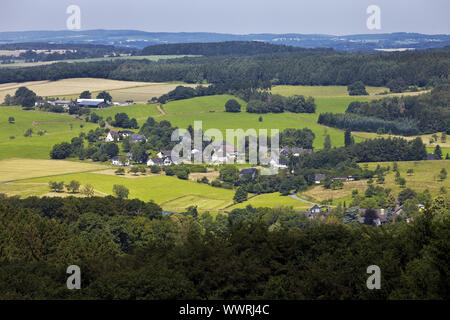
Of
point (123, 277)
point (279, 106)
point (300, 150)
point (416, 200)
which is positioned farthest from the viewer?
point (279, 106)

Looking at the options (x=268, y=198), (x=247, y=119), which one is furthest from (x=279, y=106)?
(x=268, y=198)

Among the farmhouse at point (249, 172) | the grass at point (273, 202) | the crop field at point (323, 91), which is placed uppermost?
the crop field at point (323, 91)

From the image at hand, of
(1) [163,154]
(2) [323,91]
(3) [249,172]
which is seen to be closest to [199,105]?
(2) [323,91]

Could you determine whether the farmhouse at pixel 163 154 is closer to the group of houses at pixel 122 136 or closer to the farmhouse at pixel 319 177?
the group of houses at pixel 122 136

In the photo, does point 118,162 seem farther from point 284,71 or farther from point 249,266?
point 284,71

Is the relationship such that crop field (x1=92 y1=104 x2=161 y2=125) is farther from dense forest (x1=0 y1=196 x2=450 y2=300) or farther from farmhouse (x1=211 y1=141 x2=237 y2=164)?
dense forest (x1=0 y1=196 x2=450 y2=300)

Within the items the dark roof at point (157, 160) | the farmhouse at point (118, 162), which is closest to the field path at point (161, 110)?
the farmhouse at point (118, 162)
